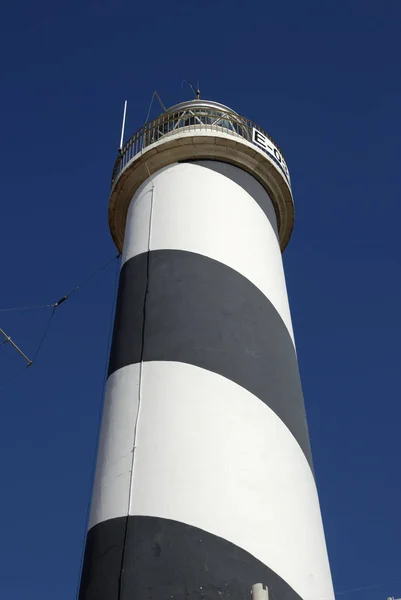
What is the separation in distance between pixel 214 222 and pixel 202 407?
250 centimetres

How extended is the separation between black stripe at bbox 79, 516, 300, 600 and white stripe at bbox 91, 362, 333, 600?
79 millimetres

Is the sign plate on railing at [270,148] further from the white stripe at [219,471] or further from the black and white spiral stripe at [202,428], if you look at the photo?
the white stripe at [219,471]

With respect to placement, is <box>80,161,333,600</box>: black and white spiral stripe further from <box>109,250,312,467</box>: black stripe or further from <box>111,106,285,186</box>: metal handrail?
<box>111,106,285,186</box>: metal handrail

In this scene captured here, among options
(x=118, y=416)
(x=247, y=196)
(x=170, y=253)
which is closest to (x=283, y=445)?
(x=118, y=416)

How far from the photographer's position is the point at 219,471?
5.72 meters

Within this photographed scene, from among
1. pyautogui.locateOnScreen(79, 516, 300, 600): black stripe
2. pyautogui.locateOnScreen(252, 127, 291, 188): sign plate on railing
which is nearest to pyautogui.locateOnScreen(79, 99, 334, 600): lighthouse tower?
pyautogui.locateOnScreen(79, 516, 300, 600): black stripe

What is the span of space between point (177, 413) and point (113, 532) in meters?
1.08

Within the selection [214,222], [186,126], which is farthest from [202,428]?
[186,126]

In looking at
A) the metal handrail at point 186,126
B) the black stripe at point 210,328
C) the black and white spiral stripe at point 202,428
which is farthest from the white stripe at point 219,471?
the metal handrail at point 186,126

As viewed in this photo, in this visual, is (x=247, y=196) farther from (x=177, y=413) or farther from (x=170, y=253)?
(x=177, y=413)

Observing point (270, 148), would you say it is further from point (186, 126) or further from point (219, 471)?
point (219, 471)

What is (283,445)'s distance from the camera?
6277 millimetres

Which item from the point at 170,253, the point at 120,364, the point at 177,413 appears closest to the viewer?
the point at 177,413

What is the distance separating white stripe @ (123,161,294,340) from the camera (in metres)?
7.69
